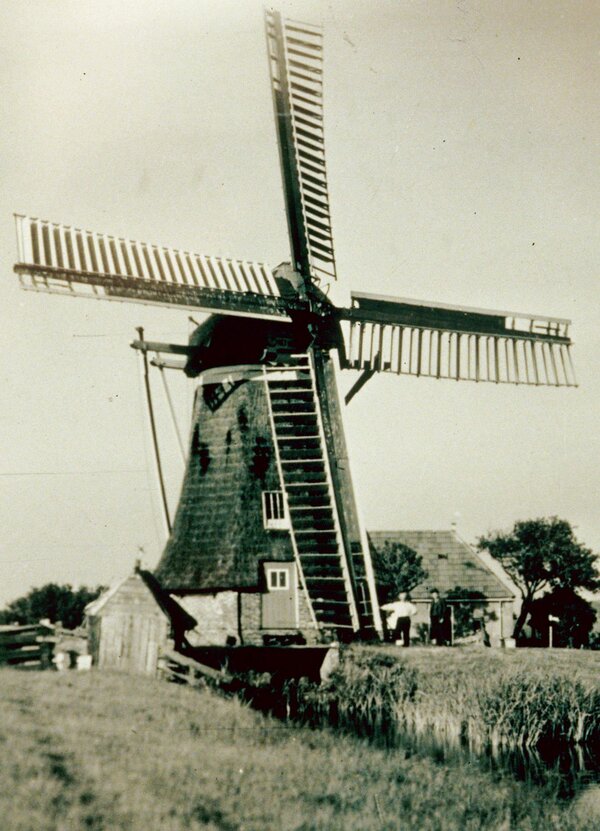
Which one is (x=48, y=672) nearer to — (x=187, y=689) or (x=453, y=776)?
(x=187, y=689)

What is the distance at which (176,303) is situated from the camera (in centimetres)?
1199

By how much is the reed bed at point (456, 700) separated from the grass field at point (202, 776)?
78.6 inches

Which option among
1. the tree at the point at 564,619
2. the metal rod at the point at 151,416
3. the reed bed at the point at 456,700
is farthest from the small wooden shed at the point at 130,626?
the tree at the point at 564,619

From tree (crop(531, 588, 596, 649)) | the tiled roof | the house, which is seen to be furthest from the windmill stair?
tree (crop(531, 588, 596, 649))

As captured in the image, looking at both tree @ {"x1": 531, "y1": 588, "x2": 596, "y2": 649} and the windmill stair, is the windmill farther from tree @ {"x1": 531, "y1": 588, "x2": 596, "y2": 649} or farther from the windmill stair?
tree @ {"x1": 531, "y1": 588, "x2": 596, "y2": 649}

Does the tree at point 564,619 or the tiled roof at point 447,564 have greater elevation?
the tiled roof at point 447,564

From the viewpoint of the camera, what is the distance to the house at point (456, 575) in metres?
28.7

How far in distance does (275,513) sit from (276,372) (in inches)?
134

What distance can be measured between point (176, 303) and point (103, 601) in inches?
160

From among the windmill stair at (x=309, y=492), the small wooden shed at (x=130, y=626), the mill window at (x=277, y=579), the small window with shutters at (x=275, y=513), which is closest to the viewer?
the windmill stair at (x=309, y=492)

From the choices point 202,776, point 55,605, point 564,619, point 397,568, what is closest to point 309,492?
point 202,776

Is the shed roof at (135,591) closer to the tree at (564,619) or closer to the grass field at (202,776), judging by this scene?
the grass field at (202,776)

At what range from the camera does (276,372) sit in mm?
13039

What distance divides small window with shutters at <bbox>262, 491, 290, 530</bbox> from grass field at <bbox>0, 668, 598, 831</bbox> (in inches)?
232
